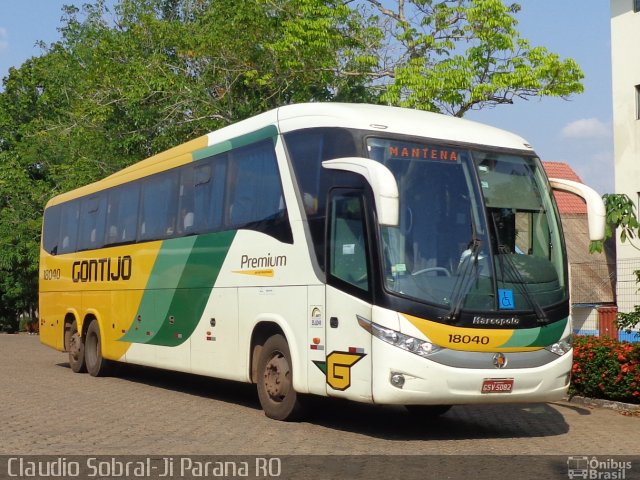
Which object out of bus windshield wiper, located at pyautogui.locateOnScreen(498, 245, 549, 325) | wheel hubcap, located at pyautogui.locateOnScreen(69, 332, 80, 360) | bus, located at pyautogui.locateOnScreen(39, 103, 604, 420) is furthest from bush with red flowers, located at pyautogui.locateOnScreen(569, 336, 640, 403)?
wheel hubcap, located at pyautogui.locateOnScreen(69, 332, 80, 360)

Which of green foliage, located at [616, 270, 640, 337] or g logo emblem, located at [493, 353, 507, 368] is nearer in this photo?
g logo emblem, located at [493, 353, 507, 368]

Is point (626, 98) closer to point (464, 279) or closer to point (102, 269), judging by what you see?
point (102, 269)

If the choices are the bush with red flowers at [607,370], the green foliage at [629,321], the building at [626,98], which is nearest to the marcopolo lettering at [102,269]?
the bush with red flowers at [607,370]

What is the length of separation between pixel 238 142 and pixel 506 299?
4637mm

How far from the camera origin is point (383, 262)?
36.1 ft

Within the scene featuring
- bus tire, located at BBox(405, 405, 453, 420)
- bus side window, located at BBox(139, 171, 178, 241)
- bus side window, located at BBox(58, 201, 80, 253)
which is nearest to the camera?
bus tire, located at BBox(405, 405, 453, 420)

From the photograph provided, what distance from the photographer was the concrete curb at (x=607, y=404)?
47.9ft

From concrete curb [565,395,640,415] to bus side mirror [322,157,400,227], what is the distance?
227 inches

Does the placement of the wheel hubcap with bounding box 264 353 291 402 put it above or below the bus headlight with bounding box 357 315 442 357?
below

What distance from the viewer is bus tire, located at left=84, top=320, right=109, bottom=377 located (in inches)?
779

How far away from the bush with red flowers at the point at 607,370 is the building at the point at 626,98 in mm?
13360

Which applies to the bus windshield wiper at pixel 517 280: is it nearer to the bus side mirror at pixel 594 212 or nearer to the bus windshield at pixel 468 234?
the bus windshield at pixel 468 234

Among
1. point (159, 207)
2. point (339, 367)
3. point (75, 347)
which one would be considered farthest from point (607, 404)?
point (75, 347)

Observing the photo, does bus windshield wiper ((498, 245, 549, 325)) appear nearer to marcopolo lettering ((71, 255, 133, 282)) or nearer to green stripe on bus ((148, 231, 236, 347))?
green stripe on bus ((148, 231, 236, 347))
